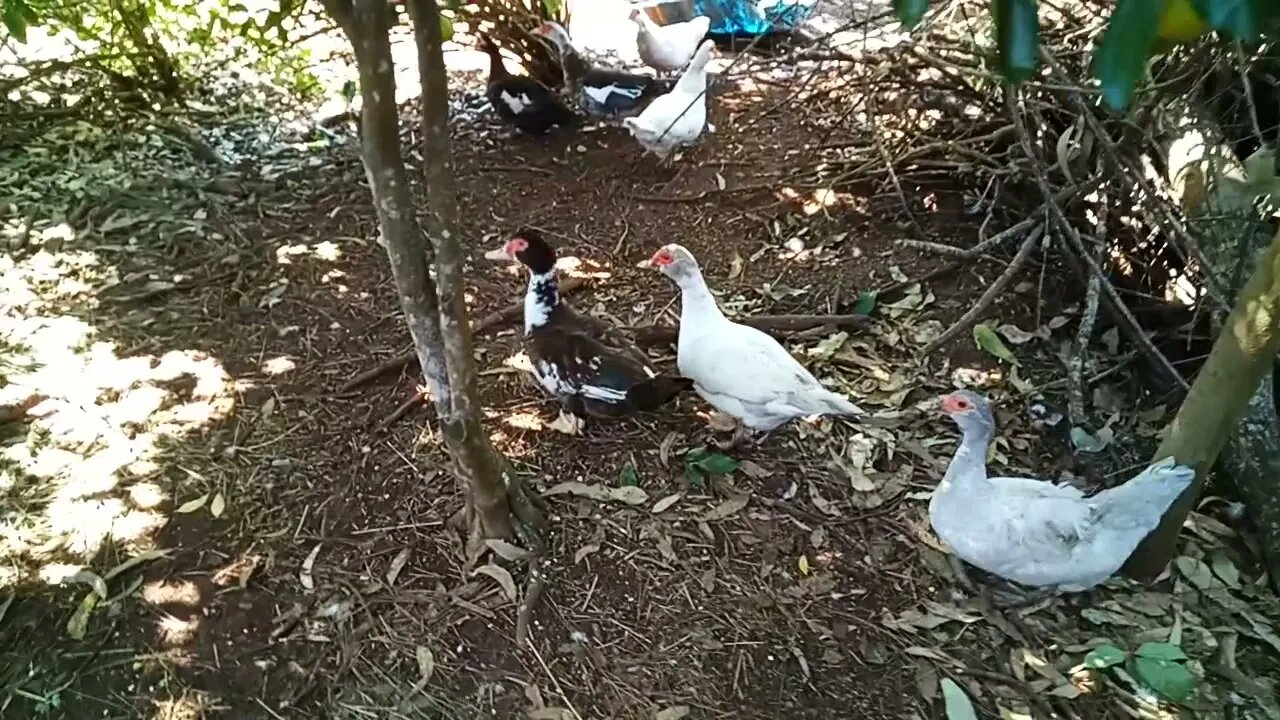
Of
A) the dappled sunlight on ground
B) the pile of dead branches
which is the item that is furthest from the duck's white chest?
the pile of dead branches

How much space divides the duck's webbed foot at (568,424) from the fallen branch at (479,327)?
0.55m

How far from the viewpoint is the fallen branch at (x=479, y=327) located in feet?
9.96

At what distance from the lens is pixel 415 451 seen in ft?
9.20

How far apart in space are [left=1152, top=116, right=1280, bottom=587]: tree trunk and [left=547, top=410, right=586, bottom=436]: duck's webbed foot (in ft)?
5.91

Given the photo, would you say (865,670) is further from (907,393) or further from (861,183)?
(861,183)

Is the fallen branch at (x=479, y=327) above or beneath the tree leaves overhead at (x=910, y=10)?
beneath

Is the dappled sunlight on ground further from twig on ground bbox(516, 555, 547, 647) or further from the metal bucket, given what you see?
the metal bucket

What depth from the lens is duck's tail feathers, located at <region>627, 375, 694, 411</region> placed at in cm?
278

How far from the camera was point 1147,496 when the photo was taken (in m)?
2.26

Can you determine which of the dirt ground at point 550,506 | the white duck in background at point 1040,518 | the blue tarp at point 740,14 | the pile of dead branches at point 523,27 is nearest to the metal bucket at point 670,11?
the blue tarp at point 740,14

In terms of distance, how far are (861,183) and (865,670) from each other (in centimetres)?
238

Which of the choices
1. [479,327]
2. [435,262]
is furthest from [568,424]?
[435,262]

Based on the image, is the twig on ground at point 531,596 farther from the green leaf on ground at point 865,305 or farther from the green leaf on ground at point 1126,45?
the green leaf on ground at point 1126,45

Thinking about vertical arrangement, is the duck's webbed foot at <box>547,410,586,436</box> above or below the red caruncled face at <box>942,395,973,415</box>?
below
